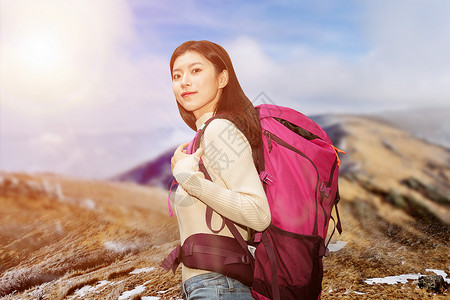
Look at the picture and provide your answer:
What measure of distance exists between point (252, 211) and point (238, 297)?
41 cm

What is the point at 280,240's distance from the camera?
1552mm

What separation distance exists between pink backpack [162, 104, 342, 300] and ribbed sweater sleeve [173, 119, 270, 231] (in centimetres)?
7

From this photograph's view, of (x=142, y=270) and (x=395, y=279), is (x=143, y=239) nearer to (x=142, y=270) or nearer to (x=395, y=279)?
(x=142, y=270)

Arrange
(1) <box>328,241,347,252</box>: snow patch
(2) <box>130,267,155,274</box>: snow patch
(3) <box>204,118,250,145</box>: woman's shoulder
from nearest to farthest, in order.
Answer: (3) <box>204,118,250,145</box>: woman's shoulder
(2) <box>130,267,155,274</box>: snow patch
(1) <box>328,241,347,252</box>: snow patch

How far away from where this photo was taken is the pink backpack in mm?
1538

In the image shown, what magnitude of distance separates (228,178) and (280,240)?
1.22 ft

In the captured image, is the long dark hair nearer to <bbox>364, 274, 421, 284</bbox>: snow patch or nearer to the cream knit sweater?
the cream knit sweater

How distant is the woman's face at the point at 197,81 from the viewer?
1.92 metres

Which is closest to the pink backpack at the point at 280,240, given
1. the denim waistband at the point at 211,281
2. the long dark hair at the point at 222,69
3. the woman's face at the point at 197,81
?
the denim waistband at the point at 211,281

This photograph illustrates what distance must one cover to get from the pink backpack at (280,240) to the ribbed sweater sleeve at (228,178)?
0.07m

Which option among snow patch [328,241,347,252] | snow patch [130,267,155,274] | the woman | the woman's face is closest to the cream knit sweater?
the woman

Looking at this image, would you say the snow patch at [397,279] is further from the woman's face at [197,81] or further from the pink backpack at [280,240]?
the woman's face at [197,81]

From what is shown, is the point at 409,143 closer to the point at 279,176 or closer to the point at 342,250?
the point at 342,250

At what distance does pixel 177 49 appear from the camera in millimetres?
1986
